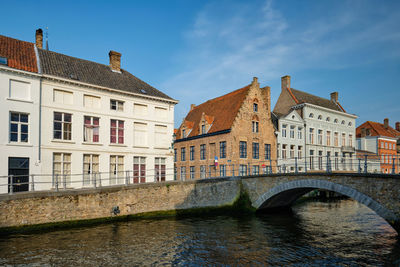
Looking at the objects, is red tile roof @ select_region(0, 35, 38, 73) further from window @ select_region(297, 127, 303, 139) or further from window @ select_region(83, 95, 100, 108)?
window @ select_region(297, 127, 303, 139)

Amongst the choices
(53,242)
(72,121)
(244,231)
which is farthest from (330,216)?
(72,121)

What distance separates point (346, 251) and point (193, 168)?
70.3 ft

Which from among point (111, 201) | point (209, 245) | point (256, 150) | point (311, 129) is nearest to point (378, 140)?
point (311, 129)

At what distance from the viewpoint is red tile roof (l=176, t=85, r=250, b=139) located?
29453 millimetres

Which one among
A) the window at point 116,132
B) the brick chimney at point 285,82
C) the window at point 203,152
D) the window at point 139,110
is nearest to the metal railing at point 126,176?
the window at point 203,152

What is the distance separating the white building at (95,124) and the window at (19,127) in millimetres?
391

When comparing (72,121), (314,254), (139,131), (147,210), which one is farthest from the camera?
(139,131)

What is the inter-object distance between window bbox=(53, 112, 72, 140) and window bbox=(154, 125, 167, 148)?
6501 mm

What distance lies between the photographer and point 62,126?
65.4 feet

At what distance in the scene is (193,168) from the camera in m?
32.4

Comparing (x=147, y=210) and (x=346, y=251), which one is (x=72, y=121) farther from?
(x=346, y=251)

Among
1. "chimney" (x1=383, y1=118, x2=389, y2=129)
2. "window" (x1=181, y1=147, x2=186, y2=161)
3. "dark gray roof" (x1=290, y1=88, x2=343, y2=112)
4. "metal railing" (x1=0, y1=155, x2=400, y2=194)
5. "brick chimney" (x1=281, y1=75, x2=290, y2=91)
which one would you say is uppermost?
"brick chimney" (x1=281, y1=75, x2=290, y2=91)

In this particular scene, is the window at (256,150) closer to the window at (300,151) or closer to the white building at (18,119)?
the window at (300,151)

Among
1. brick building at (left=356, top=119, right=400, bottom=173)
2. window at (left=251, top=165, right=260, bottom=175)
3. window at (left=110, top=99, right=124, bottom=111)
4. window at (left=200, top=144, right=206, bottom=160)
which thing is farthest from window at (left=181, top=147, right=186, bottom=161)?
brick building at (left=356, top=119, right=400, bottom=173)
